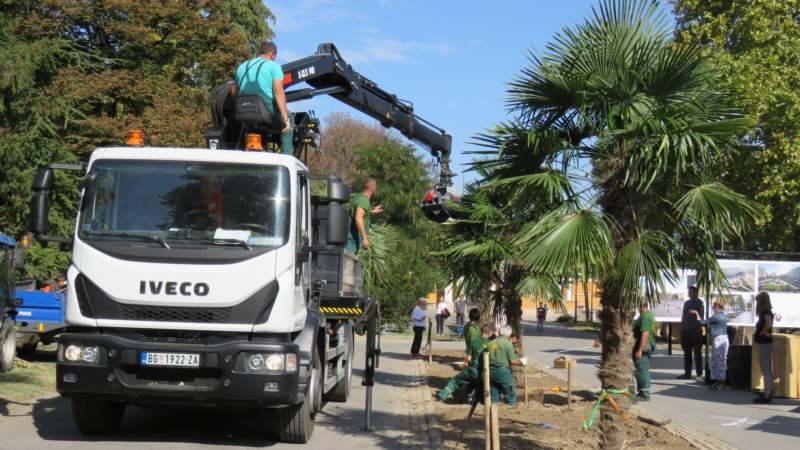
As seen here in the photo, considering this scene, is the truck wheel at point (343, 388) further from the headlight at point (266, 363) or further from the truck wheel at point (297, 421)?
the headlight at point (266, 363)

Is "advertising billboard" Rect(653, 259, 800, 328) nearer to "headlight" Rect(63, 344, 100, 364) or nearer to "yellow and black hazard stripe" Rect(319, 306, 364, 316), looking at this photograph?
"yellow and black hazard stripe" Rect(319, 306, 364, 316)

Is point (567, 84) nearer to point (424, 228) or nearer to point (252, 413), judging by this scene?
point (252, 413)

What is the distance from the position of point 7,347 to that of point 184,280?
28.8 ft

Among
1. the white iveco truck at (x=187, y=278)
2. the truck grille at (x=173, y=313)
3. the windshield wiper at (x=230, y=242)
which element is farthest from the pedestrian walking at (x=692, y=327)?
the truck grille at (x=173, y=313)

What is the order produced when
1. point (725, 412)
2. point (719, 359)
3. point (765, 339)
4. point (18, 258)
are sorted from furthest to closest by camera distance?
point (719, 359) → point (18, 258) → point (765, 339) → point (725, 412)

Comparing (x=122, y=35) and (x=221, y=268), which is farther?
(x=122, y=35)

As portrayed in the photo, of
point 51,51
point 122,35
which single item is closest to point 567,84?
point 51,51

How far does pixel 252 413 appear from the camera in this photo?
40.9 feet

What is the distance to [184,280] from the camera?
907 centimetres

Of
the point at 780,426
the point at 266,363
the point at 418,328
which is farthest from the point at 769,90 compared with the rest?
the point at 266,363

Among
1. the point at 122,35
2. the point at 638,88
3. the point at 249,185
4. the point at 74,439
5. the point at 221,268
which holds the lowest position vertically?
the point at 74,439

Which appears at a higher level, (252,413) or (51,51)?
(51,51)

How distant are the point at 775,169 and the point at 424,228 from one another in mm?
16615

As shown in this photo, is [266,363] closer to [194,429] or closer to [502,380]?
[194,429]
